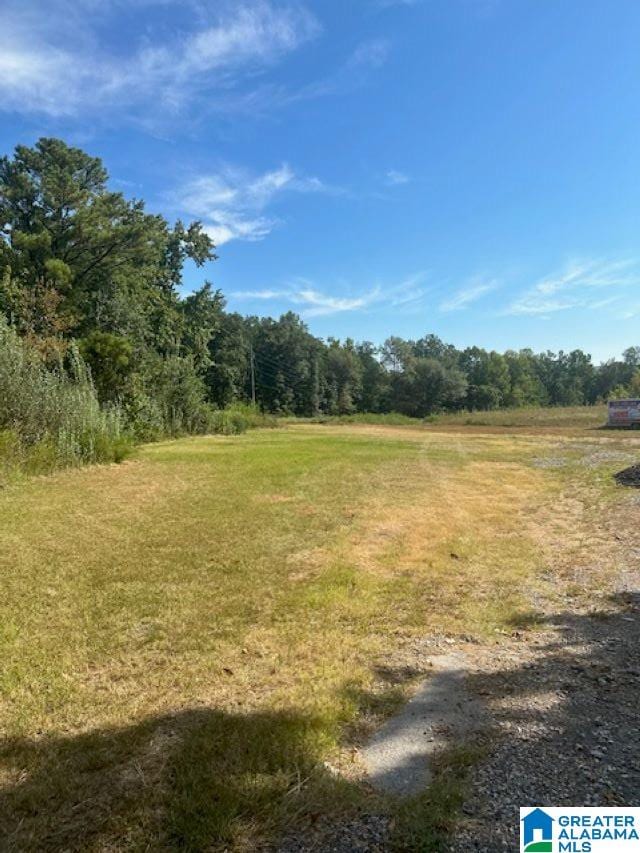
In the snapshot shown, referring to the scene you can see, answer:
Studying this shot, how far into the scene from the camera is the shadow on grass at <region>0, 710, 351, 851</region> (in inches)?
76.2

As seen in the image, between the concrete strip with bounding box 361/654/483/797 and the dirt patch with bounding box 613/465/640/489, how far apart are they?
8233 mm

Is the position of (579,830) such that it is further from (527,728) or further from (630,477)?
(630,477)

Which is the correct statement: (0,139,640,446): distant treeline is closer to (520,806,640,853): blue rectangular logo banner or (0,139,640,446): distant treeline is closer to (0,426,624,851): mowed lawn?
(0,426,624,851): mowed lawn

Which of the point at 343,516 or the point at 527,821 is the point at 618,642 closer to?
the point at 527,821

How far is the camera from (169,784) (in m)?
2.20

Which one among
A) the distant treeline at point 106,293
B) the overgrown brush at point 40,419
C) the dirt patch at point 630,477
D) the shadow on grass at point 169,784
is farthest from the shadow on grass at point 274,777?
the distant treeline at point 106,293

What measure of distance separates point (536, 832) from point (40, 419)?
10176 mm

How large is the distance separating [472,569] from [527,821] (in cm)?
358

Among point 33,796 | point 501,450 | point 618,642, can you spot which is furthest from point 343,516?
point 501,450

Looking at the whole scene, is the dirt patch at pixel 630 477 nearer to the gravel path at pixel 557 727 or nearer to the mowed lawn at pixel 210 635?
the mowed lawn at pixel 210 635

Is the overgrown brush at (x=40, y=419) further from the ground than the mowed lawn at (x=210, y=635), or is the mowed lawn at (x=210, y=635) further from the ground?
the overgrown brush at (x=40, y=419)

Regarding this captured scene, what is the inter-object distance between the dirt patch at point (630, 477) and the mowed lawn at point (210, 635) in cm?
284

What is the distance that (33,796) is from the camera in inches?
84.3

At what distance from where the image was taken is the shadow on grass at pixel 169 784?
1937mm
